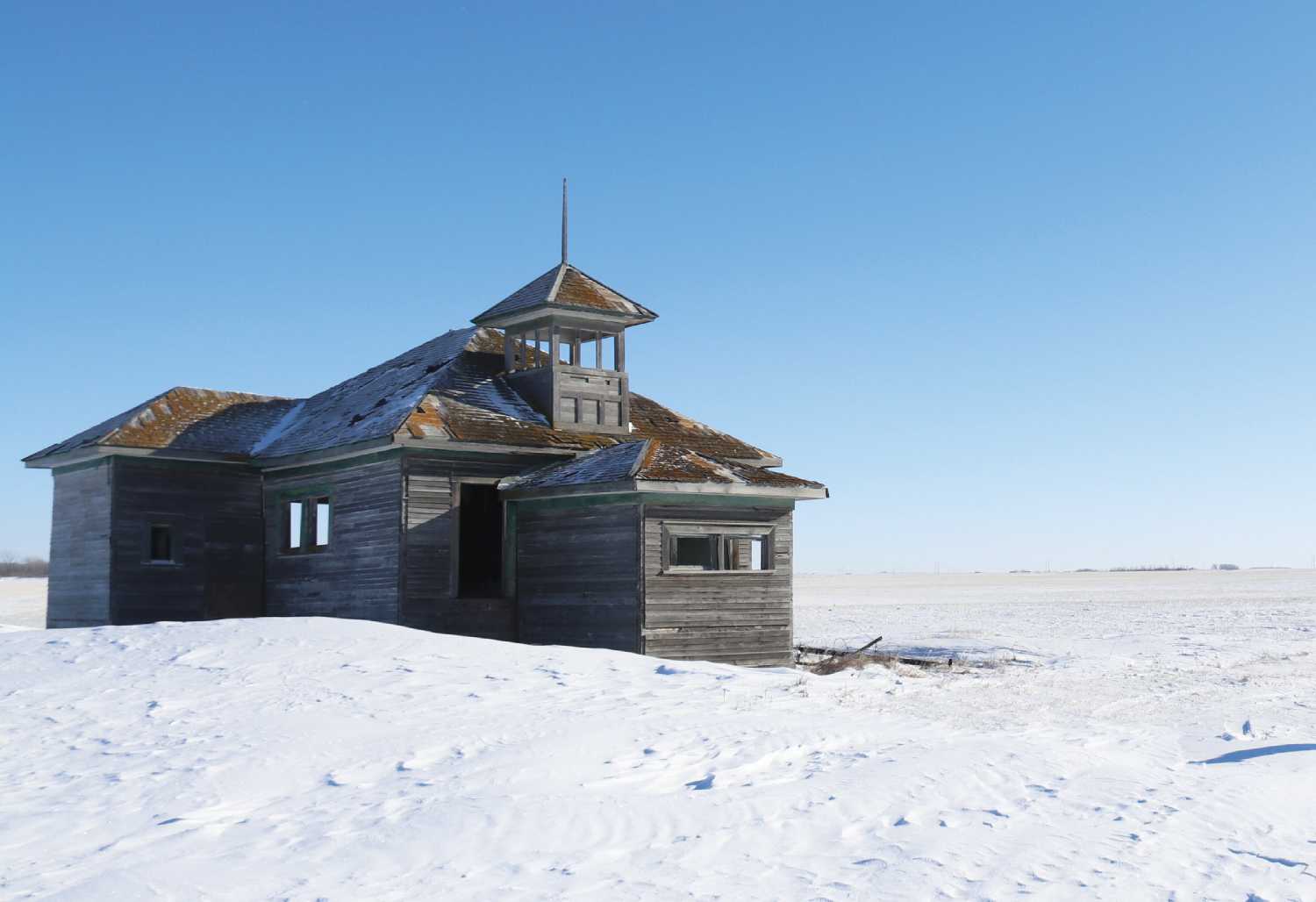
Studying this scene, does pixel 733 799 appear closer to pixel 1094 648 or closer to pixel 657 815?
pixel 657 815

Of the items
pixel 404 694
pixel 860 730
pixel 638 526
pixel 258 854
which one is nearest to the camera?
pixel 258 854

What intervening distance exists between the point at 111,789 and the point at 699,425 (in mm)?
18977

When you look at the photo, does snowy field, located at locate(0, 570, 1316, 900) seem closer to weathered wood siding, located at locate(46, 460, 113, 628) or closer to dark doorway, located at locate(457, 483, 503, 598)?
weathered wood siding, located at locate(46, 460, 113, 628)

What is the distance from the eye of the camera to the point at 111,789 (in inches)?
424

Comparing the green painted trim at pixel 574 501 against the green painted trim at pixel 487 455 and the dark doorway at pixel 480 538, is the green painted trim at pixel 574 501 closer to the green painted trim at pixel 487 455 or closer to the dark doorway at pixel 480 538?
the green painted trim at pixel 487 455

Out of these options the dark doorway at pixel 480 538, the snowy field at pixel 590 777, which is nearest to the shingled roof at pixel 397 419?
the dark doorway at pixel 480 538

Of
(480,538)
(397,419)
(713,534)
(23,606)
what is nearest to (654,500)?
(713,534)

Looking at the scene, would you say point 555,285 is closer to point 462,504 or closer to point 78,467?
point 462,504

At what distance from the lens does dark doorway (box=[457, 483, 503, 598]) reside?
27.8 metres

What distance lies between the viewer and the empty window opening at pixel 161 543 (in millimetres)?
26016

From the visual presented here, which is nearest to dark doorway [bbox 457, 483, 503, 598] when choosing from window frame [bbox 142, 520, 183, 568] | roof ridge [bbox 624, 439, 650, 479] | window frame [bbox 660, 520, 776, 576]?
window frame [bbox 142, 520, 183, 568]

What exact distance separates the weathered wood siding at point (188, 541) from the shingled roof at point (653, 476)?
6538 mm

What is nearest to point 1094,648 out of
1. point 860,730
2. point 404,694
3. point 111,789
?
point 860,730

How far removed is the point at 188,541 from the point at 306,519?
241 cm
